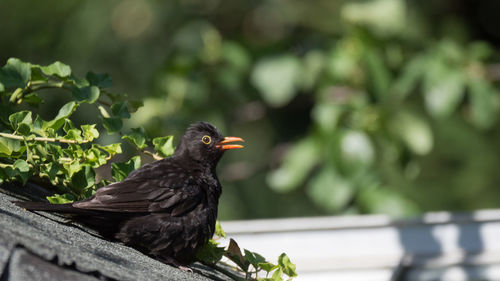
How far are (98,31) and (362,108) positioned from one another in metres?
2.84

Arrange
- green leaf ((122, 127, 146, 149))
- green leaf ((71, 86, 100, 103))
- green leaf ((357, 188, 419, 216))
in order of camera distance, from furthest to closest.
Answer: green leaf ((357, 188, 419, 216))
green leaf ((122, 127, 146, 149))
green leaf ((71, 86, 100, 103))

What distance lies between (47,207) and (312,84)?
3491 mm

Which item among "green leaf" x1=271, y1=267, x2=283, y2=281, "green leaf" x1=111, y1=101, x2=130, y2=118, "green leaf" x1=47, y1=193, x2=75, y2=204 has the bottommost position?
"green leaf" x1=271, y1=267, x2=283, y2=281

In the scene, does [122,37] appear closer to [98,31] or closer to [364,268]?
[98,31]

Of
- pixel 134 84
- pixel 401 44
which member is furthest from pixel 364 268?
pixel 134 84

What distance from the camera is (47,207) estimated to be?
1899 millimetres

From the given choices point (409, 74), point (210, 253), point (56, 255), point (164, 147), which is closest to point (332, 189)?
point (409, 74)

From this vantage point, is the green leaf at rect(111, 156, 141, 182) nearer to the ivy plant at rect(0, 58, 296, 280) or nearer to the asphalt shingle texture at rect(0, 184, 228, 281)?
the ivy plant at rect(0, 58, 296, 280)

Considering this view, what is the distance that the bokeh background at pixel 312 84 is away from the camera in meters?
4.70

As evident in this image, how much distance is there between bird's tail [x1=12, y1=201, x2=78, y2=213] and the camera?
1.83 m

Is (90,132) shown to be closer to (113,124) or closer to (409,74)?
(113,124)

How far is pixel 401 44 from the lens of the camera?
5.10 m

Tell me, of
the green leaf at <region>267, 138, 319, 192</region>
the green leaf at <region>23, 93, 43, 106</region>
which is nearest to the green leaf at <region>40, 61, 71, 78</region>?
the green leaf at <region>23, 93, 43, 106</region>

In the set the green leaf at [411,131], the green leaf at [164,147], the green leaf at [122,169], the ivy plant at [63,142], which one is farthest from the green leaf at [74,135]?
the green leaf at [411,131]
